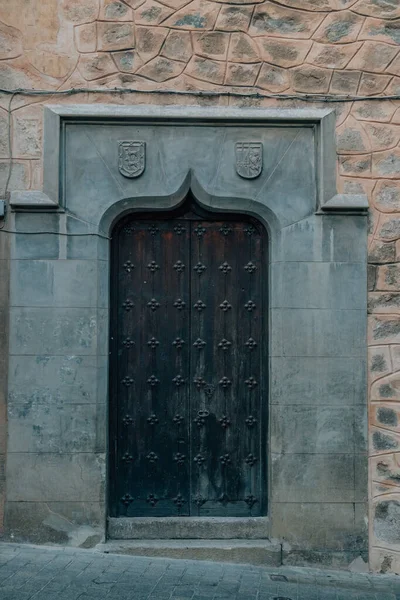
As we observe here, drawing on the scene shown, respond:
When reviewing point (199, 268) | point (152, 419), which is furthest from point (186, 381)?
point (199, 268)

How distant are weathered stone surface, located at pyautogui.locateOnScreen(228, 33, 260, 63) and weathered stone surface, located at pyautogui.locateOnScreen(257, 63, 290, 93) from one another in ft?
0.40

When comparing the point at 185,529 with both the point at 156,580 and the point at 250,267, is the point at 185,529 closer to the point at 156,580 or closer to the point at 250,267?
the point at 156,580

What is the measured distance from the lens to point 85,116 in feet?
20.7

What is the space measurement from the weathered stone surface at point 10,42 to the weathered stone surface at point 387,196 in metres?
3.20

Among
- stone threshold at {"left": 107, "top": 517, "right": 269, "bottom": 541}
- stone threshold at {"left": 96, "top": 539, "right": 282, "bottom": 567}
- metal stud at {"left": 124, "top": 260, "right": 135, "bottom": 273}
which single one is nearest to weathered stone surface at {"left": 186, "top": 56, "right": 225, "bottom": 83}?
metal stud at {"left": 124, "top": 260, "right": 135, "bottom": 273}

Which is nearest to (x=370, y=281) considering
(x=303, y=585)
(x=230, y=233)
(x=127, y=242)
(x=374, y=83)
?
(x=230, y=233)

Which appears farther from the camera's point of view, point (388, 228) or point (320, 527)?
point (388, 228)

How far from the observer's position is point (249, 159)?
639cm

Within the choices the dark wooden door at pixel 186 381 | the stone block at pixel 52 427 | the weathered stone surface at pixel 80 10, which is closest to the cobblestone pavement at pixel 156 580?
the dark wooden door at pixel 186 381

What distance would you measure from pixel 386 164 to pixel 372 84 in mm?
690

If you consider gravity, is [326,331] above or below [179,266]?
below

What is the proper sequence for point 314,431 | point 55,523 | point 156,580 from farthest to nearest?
1. point 314,431
2. point 55,523
3. point 156,580

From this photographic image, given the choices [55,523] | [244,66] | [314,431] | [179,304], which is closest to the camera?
[55,523]

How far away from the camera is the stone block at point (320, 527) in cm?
623
